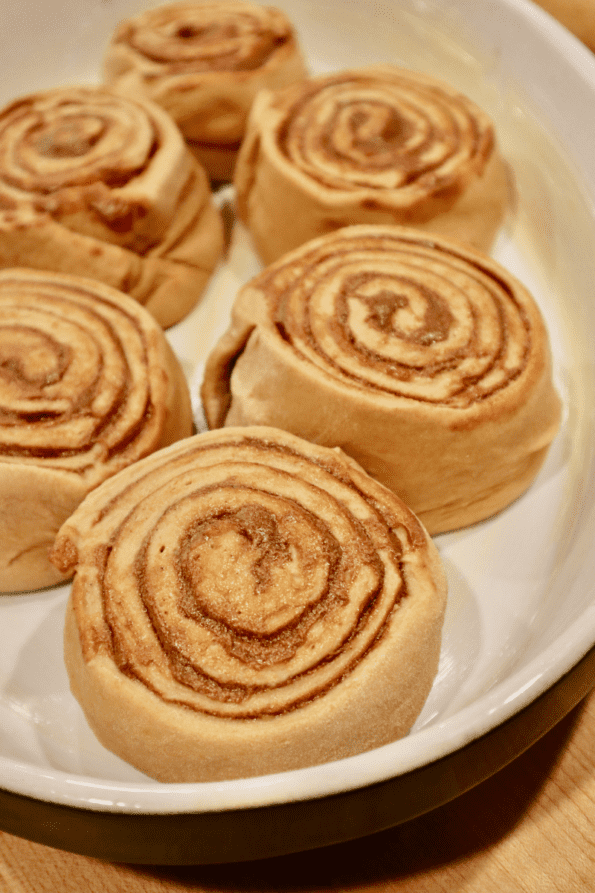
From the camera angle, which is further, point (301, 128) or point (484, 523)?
point (301, 128)

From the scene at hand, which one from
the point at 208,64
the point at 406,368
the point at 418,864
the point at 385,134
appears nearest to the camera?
the point at 418,864

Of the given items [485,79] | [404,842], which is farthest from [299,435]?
[485,79]

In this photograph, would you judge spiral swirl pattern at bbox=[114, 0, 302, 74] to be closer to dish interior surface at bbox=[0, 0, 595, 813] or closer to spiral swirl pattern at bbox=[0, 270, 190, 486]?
dish interior surface at bbox=[0, 0, 595, 813]

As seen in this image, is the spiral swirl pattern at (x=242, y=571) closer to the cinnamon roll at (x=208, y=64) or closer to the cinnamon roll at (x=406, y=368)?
the cinnamon roll at (x=406, y=368)

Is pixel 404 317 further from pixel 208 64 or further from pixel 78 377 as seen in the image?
pixel 208 64

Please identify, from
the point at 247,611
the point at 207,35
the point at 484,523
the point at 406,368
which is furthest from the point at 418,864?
the point at 207,35

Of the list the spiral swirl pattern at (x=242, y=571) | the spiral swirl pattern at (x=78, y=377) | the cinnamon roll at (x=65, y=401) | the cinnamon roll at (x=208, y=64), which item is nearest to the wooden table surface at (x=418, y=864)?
the spiral swirl pattern at (x=242, y=571)

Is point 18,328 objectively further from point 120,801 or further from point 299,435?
point 120,801
